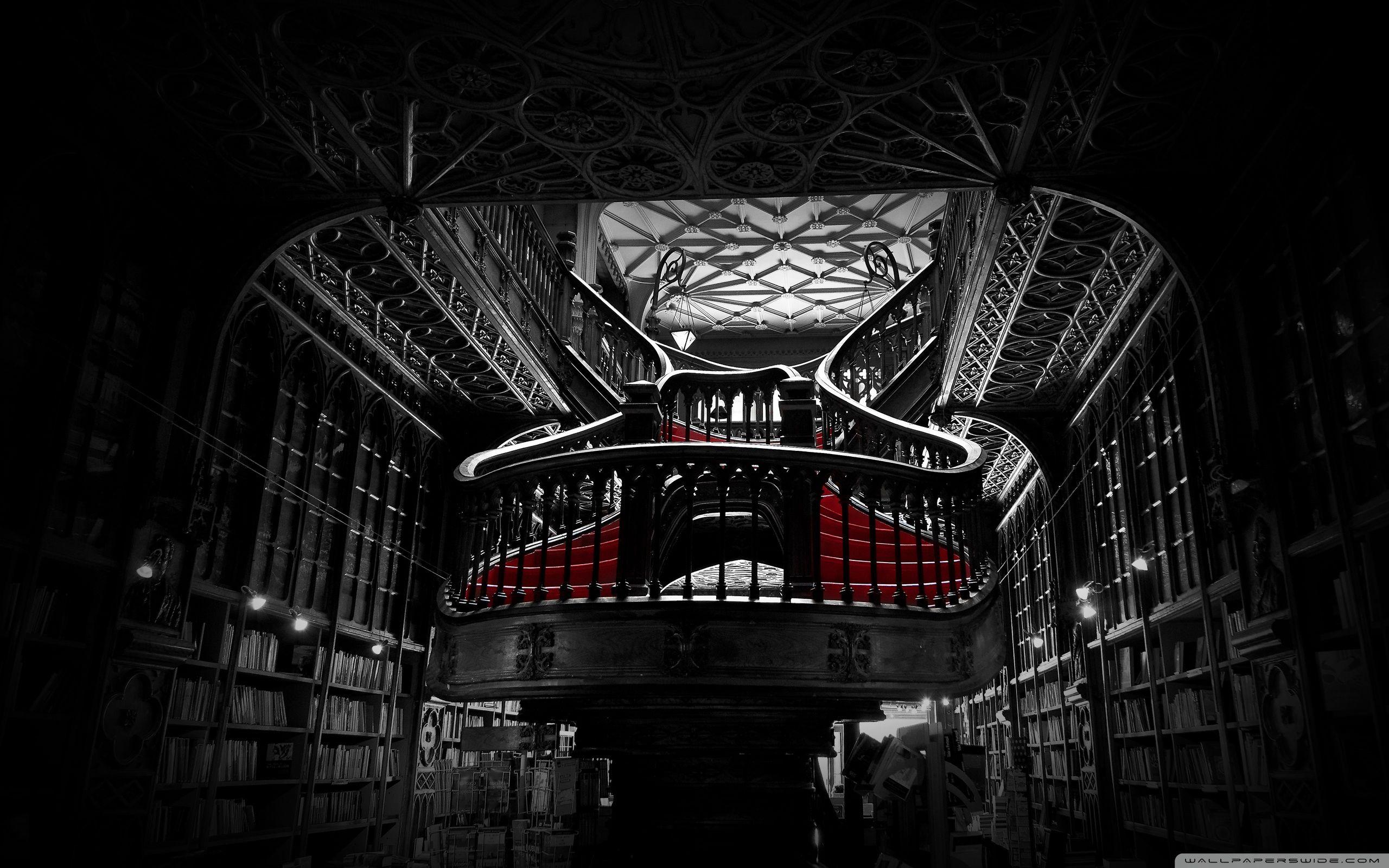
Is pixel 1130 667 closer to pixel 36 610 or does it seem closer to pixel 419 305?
pixel 419 305

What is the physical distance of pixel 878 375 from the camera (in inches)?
354

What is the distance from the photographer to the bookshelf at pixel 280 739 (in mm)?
5617

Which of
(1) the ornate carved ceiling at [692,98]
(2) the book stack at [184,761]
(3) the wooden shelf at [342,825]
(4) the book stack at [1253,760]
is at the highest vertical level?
(1) the ornate carved ceiling at [692,98]

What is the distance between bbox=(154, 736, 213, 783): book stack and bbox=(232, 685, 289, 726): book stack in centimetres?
37

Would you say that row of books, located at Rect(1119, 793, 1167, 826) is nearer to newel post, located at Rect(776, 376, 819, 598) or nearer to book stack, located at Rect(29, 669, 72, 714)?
newel post, located at Rect(776, 376, 819, 598)

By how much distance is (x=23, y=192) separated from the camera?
→ 4.33 metres

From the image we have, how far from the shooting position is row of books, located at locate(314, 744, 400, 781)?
7.04 meters

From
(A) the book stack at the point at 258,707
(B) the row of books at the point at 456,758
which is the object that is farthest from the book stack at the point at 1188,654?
(A) the book stack at the point at 258,707

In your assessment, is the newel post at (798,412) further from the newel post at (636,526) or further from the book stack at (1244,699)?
the book stack at (1244,699)

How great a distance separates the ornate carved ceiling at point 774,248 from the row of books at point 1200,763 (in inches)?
356

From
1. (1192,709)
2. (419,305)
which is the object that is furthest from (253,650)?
(1192,709)

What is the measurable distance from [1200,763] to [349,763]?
626 cm

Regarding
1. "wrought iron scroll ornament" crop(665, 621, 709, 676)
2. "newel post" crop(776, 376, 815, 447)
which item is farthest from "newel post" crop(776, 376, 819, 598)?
"newel post" crop(776, 376, 815, 447)

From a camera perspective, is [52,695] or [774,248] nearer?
[52,695]
